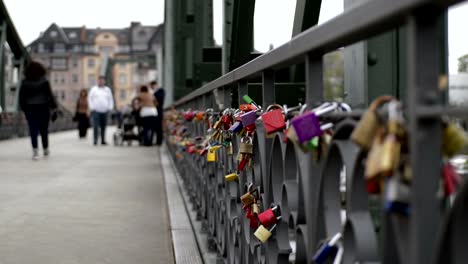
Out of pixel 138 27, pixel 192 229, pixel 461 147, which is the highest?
pixel 138 27

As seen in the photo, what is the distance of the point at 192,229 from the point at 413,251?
167 inches

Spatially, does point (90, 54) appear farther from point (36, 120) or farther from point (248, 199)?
point (248, 199)

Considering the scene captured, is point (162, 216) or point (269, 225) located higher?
point (269, 225)

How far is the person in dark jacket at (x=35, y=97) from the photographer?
12617mm

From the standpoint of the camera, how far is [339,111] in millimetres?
1499

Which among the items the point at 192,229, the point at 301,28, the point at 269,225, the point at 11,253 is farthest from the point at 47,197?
the point at 269,225

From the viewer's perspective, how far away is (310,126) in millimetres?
1505

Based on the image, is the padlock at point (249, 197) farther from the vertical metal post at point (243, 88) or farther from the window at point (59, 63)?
the window at point (59, 63)

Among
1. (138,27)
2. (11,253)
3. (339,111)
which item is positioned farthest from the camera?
(138,27)

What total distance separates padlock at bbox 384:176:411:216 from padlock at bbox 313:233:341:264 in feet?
1.45

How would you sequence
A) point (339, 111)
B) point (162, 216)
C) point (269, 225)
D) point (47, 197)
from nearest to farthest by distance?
point (339, 111)
point (269, 225)
point (162, 216)
point (47, 197)

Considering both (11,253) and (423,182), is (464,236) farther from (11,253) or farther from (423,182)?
(11,253)

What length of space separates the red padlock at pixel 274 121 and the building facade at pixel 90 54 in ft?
359

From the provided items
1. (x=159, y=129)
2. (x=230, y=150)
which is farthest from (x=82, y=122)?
(x=230, y=150)
